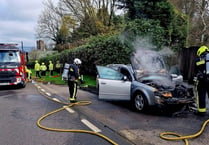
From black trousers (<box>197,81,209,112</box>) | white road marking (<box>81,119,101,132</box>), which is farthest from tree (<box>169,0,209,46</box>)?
white road marking (<box>81,119,101,132</box>)

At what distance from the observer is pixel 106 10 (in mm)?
26250

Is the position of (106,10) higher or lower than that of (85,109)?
higher

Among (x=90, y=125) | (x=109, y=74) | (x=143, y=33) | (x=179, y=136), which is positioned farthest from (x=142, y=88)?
(x=143, y=33)

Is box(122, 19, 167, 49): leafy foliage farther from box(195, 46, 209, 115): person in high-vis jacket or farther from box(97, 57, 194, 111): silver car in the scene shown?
box(195, 46, 209, 115): person in high-vis jacket

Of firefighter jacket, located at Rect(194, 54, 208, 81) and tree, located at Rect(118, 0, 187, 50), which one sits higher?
tree, located at Rect(118, 0, 187, 50)

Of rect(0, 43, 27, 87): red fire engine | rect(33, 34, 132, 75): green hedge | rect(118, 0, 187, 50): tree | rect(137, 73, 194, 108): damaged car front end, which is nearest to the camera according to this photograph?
rect(137, 73, 194, 108): damaged car front end

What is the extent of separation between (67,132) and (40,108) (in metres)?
2.70

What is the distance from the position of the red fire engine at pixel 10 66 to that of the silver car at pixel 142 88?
21.6ft

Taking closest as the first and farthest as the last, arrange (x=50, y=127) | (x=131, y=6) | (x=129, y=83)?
(x=50, y=127) < (x=129, y=83) < (x=131, y=6)

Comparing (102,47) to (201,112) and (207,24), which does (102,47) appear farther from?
(207,24)

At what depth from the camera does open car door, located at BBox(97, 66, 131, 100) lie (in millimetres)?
6910

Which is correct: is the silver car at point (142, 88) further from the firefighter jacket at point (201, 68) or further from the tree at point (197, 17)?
the tree at point (197, 17)

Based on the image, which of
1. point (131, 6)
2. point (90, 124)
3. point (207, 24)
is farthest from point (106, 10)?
point (90, 124)

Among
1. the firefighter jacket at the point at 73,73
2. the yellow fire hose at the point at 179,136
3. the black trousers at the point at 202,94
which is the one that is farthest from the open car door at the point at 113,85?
the yellow fire hose at the point at 179,136
